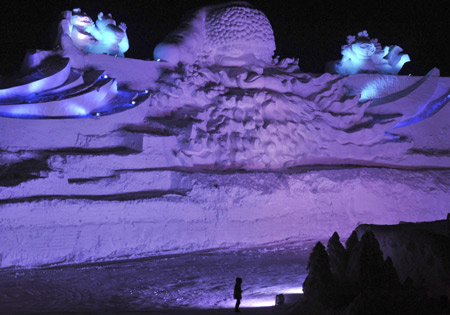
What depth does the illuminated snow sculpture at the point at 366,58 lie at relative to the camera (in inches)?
509

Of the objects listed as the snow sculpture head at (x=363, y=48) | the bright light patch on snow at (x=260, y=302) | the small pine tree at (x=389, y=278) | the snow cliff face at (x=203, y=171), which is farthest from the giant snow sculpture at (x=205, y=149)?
the small pine tree at (x=389, y=278)

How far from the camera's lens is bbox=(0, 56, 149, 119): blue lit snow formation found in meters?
9.21

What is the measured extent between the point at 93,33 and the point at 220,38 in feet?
8.53

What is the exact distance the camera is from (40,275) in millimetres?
7402

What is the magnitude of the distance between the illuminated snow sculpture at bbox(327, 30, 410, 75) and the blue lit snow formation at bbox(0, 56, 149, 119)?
5389mm

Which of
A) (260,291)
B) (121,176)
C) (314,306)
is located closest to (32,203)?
(121,176)

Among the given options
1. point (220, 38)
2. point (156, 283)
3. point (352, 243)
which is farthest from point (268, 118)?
point (352, 243)

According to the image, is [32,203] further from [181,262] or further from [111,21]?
[111,21]

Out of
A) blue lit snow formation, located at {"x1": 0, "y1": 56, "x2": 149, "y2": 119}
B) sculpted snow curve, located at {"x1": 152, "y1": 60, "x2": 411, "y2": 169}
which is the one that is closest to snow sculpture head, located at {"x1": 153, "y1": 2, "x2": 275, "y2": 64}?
sculpted snow curve, located at {"x1": 152, "y1": 60, "x2": 411, "y2": 169}

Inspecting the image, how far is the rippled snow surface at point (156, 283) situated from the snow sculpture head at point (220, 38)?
4.50 m

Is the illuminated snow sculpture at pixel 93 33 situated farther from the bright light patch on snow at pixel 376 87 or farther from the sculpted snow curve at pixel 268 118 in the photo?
the bright light patch on snow at pixel 376 87

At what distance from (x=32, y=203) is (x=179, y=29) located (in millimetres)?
5219

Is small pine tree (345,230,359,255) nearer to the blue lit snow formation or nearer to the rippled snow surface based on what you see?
the rippled snow surface

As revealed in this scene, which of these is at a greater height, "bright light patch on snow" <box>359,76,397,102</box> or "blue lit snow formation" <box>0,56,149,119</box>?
"blue lit snow formation" <box>0,56,149,119</box>
